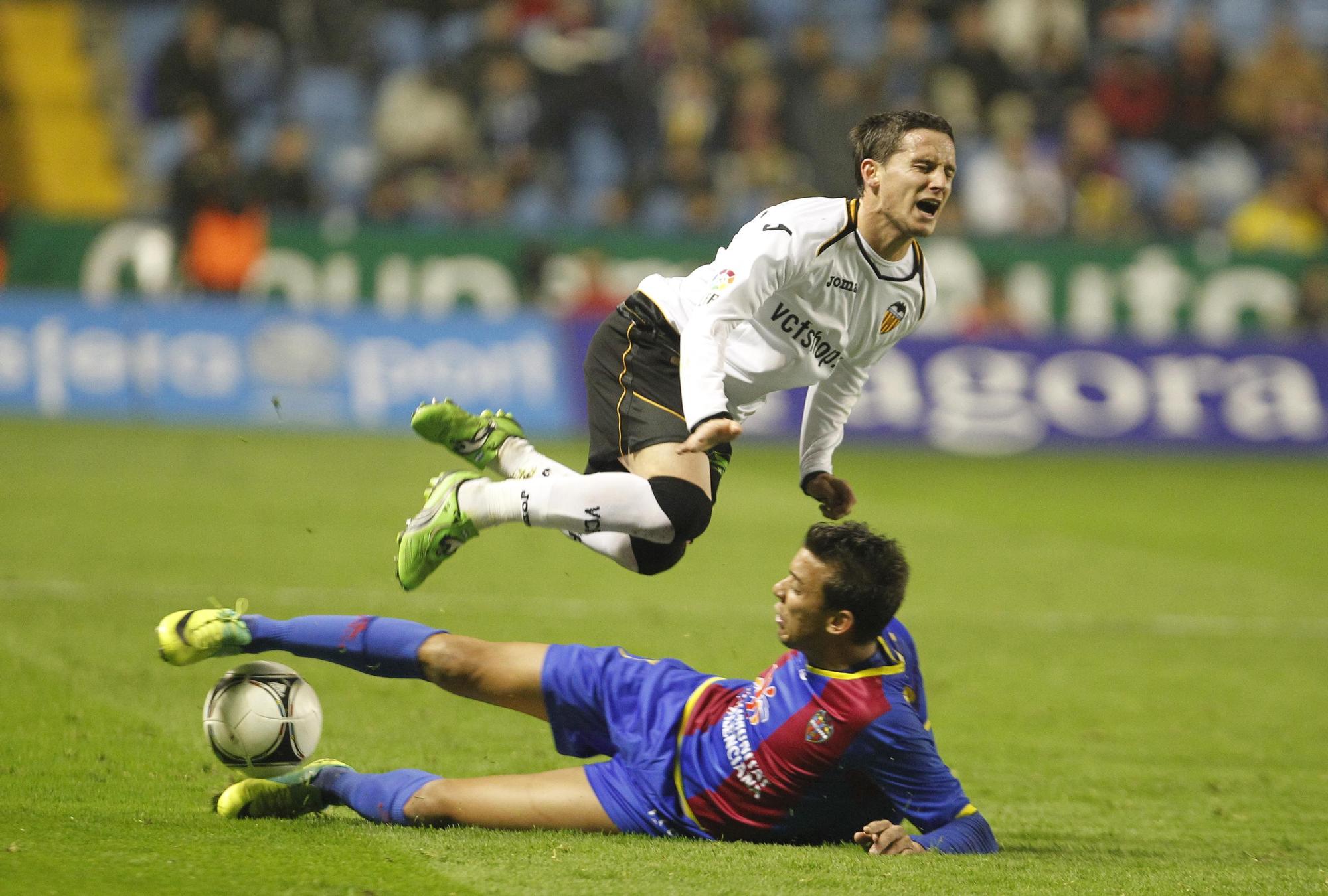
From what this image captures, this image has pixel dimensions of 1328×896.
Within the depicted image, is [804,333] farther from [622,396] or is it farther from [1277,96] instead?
[1277,96]

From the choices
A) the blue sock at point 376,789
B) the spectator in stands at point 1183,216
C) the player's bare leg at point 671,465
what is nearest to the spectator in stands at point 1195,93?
the spectator in stands at point 1183,216


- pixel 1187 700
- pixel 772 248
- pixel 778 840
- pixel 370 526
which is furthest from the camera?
pixel 370 526

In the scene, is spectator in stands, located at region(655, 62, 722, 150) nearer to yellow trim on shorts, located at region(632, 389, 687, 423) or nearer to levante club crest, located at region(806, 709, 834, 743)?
yellow trim on shorts, located at region(632, 389, 687, 423)

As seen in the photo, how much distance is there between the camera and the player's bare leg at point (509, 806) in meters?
4.87

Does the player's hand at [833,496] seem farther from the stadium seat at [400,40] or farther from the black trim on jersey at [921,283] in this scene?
the stadium seat at [400,40]

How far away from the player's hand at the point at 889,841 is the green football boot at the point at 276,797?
1.65 meters

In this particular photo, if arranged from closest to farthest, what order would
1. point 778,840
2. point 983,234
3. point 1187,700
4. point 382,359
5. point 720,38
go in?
point 778,840 → point 1187,700 → point 382,359 → point 983,234 → point 720,38

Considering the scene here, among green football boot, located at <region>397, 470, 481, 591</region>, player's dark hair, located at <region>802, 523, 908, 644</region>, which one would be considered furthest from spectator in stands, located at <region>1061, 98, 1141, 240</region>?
player's dark hair, located at <region>802, 523, 908, 644</region>

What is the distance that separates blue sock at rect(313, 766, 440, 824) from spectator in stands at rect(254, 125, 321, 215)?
42.2ft

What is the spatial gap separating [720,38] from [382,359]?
650 cm

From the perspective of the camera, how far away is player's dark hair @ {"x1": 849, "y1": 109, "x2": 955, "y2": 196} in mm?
5555

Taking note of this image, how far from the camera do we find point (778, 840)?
493 centimetres

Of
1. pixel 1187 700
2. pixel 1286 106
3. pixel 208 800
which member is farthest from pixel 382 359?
→ pixel 1286 106

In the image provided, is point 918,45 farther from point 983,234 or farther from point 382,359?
point 382,359
